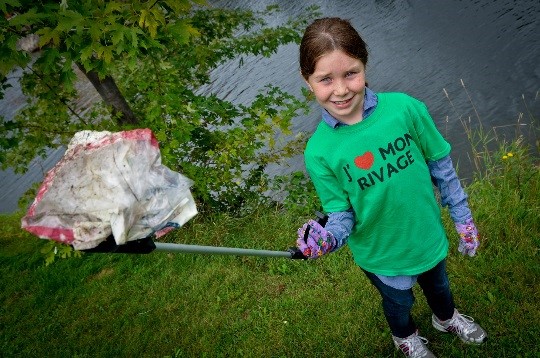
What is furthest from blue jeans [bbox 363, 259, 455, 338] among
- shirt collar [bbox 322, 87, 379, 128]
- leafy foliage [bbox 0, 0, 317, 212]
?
leafy foliage [bbox 0, 0, 317, 212]

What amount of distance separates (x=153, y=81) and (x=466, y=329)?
11.3 ft

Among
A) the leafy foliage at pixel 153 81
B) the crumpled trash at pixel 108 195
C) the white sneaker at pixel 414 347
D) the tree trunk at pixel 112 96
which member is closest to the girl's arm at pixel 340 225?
the crumpled trash at pixel 108 195

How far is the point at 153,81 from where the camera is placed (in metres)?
4.15

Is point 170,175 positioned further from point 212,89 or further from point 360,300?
point 212,89

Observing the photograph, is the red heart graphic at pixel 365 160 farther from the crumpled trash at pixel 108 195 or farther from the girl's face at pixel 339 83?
the crumpled trash at pixel 108 195

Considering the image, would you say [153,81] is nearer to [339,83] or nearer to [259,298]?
[259,298]

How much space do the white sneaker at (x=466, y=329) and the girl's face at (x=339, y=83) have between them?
1.54 meters

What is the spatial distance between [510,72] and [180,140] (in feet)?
→ 20.5

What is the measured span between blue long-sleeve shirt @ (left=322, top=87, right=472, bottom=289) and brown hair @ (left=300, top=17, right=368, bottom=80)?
209 millimetres

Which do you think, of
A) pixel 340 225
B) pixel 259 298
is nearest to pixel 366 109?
pixel 340 225

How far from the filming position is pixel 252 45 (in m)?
4.87

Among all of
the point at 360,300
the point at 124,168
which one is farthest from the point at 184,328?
the point at 124,168

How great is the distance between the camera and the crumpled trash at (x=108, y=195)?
140cm

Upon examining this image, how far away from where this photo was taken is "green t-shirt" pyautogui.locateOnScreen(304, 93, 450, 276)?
1.82 meters
